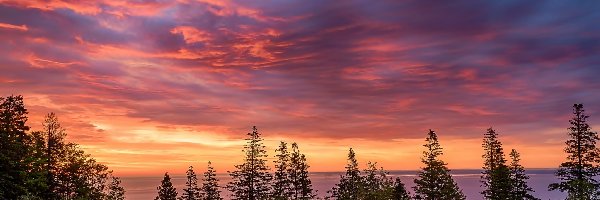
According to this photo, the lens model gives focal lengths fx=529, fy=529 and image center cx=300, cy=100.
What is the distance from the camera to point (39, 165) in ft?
194

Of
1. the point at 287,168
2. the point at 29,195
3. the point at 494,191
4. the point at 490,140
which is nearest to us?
the point at 29,195

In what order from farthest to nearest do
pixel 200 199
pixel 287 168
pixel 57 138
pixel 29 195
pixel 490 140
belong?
pixel 200 199, pixel 287 168, pixel 490 140, pixel 57 138, pixel 29 195

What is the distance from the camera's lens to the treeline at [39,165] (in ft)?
165

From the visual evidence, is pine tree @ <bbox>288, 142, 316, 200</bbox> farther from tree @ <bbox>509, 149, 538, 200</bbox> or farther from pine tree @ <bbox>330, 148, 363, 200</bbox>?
tree @ <bbox>509, 149, 538, 200</bbox>

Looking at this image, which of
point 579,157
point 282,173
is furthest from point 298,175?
point 579,157

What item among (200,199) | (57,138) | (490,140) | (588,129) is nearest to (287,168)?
(200,199)

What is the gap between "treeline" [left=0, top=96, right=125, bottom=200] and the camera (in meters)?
50.2

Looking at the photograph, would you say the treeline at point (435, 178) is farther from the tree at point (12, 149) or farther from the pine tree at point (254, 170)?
the tree at point (12, 149)

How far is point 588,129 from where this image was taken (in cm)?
6825

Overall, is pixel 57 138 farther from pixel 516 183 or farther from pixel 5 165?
pixel 516 183

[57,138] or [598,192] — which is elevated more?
[57,138]

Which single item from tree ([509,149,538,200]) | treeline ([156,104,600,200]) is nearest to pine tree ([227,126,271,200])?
treeline ([156,104,600,200])

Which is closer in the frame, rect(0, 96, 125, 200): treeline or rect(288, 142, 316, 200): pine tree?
rect(0, 96, 125, 200): treeline

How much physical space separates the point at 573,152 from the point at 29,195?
212 feet
